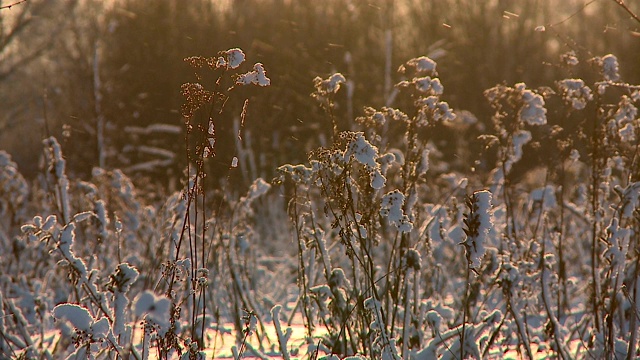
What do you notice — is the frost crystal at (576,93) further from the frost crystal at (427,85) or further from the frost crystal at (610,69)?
the frost crystal at (427,85)

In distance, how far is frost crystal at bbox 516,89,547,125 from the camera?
3.32 meters

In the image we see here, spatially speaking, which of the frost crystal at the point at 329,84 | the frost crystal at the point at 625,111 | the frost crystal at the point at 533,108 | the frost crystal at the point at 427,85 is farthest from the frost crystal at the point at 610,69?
the frost crystal at the point at 329,84

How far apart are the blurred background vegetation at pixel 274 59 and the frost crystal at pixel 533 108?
1100 centimetres

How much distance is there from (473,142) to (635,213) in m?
14.4

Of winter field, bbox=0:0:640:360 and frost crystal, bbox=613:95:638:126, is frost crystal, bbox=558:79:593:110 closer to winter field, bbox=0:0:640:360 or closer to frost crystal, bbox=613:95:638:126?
winter field, bbox=0:0:640:360

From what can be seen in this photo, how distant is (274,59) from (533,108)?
15.0 m

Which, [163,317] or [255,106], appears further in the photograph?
[255,106]

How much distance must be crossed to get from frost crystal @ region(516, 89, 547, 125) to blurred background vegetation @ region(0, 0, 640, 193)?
11.0 m

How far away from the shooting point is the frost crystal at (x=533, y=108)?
3324 mm

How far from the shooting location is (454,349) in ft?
10.2

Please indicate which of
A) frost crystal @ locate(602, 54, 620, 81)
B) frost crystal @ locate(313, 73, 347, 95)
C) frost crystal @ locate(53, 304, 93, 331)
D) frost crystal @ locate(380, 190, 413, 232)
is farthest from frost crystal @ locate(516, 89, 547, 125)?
frost crystal @ locate(53, 304, 93, 331)

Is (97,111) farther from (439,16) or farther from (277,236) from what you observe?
(439,16)

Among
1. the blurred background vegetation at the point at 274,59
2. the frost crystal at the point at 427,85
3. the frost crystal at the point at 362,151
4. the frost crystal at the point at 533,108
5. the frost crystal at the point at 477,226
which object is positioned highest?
the blurred background vegetation at the point at 274,59

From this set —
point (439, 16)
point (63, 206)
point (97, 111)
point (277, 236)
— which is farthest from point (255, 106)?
point (63, 206)
